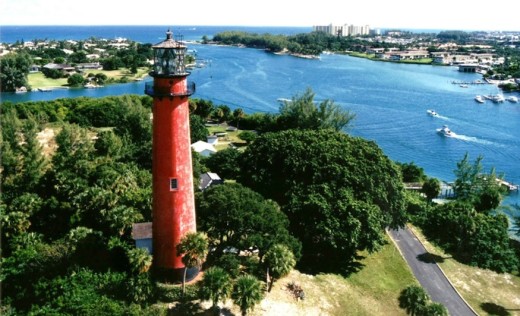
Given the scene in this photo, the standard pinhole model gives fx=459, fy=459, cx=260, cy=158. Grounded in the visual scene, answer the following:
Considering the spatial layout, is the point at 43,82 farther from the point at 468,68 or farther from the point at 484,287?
the point at 468,68

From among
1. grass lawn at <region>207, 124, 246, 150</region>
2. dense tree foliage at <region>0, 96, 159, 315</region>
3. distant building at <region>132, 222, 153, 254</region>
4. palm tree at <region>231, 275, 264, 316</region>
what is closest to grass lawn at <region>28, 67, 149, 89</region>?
grass lawn at <region>207, 124, 246, 150</region>

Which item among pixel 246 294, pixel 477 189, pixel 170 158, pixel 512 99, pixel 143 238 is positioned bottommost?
pixel 477 189

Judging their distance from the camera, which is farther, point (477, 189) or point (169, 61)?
point (477, 189)

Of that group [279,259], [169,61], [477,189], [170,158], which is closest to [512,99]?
[477,189]

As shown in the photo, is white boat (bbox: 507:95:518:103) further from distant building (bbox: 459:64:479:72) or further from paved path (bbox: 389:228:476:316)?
paved path (bbox: 389:228:476:316)

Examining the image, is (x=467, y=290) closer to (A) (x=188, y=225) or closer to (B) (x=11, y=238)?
(A) (x=188, y=225)

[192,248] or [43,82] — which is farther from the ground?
[43,82]

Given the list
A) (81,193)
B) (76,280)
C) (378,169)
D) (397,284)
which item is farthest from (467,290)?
(81,193)
